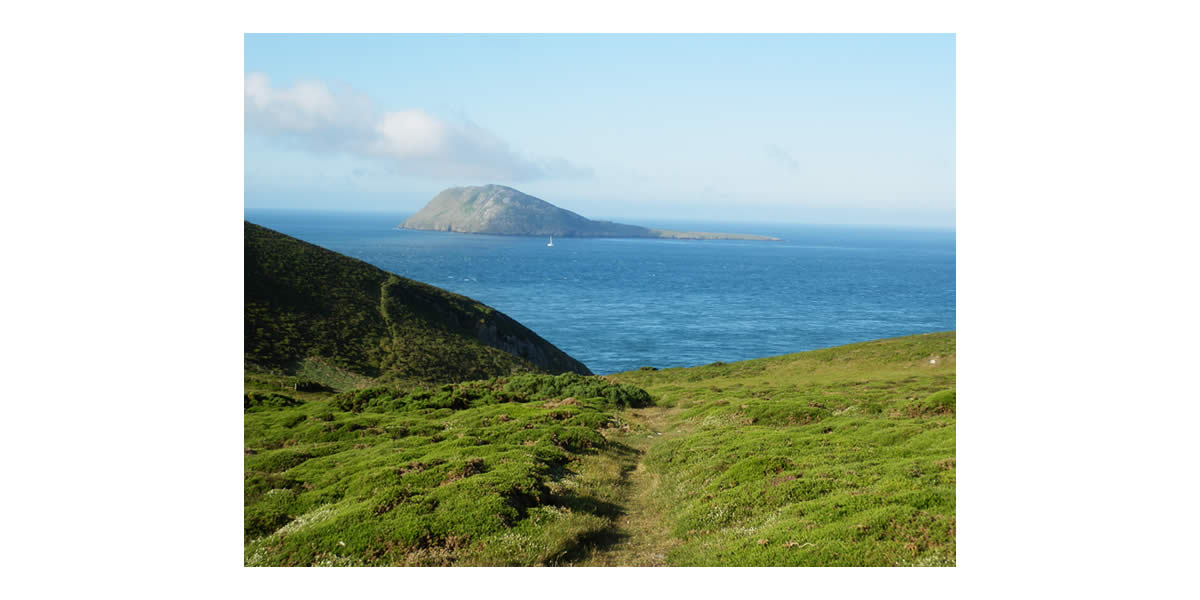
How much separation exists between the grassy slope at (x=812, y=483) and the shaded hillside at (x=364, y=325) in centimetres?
3974

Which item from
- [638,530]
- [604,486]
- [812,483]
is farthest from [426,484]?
[812,483]

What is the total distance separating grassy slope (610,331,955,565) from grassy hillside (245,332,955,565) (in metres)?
0.05

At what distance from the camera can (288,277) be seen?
75.8m

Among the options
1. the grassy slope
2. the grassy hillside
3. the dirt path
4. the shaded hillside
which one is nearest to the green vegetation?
the grassy hillside

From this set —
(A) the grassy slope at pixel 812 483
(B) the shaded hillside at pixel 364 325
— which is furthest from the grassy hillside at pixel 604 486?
(B) the shaded hillside at pixel 364 325

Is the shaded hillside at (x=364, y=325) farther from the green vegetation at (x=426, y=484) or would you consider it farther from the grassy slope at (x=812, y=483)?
the grassy slope at (x=812, y=483)

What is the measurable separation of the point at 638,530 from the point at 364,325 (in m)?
63.6

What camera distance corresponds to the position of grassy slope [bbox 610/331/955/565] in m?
12.2

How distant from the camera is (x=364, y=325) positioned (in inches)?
2879

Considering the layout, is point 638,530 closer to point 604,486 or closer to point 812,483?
point 604,486

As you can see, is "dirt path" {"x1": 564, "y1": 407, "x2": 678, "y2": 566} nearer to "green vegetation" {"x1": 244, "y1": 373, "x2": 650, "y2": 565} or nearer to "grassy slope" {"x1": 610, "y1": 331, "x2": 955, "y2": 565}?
"grassy slope" {"x1": 610, "y1": 331, "x2": 955, "y2": 565}

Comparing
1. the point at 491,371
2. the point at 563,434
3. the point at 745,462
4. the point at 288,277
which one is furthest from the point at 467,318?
the point at 745,462

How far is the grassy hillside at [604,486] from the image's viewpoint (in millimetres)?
13188
